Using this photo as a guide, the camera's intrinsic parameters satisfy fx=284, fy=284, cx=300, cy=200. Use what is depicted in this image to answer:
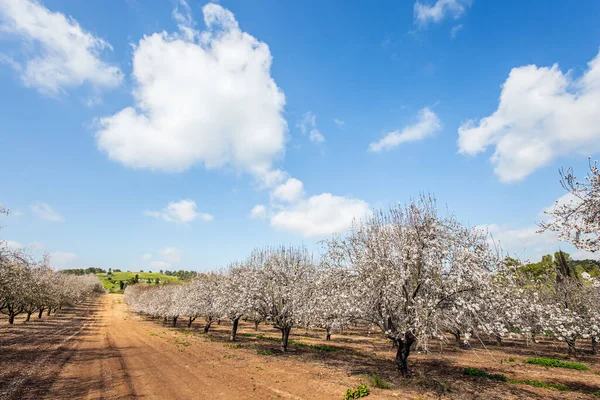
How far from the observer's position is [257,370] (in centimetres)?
1948

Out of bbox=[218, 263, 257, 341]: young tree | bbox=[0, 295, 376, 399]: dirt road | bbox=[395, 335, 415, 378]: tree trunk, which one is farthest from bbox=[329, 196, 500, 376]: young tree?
bbox=[218, 263, 257, 341]: young tree

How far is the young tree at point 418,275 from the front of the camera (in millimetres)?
14523

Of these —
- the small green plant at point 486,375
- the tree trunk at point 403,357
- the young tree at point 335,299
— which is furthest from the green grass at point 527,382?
the young tree at point 335,299

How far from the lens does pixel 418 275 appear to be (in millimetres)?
15656

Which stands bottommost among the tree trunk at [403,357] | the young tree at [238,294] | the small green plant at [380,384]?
the small green plant at [380,384]

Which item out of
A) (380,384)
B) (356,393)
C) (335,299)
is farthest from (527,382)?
(335,299)

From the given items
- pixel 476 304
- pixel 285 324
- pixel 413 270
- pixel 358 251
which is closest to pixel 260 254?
pixel 285 324

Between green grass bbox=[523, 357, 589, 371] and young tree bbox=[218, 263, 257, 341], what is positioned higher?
young tree bbox=[218, 263, 257, 341]

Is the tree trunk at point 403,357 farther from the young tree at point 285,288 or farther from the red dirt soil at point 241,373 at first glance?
the young tree at point 285,288

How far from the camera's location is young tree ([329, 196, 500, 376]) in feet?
47.6

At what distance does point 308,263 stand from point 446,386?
1564 cm

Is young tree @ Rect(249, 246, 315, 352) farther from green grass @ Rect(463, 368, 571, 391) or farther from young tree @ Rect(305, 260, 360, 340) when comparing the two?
green grass @ Rect(463, 368, 571, 391)

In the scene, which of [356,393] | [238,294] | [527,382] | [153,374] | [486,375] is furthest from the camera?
[238,294]

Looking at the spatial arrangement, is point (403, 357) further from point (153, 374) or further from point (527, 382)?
point (153, 374)
